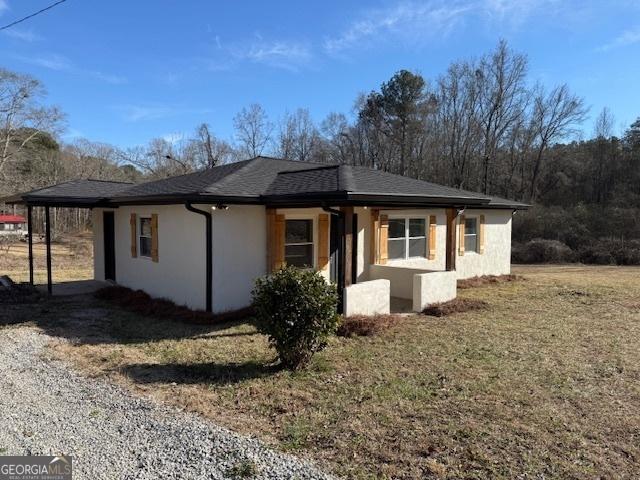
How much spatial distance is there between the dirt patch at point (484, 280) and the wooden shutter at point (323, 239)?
494 cm

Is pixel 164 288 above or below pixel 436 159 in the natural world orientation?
below

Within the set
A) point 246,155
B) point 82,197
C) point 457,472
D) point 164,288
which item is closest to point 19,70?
point 246,155

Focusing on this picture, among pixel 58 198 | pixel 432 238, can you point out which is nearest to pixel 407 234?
pixel 432 238

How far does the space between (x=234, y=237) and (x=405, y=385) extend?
16.3ft

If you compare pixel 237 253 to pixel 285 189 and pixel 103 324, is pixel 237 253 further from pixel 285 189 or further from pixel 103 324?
pixel 103 324

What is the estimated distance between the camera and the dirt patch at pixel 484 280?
518 inches

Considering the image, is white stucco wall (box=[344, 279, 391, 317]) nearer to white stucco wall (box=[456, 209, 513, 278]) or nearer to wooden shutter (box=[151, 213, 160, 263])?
wooden shutter (box=[151, 213, 160, 263])

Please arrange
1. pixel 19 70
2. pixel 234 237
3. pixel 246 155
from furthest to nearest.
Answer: pixel 246 155 < pixel 19 70 < pixel 234 237

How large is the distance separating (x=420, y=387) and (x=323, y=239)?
5258mm

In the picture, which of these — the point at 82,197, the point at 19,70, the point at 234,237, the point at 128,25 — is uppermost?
the point at 19,70

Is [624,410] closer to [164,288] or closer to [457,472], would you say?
[457,472]

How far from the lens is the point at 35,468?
338 cm

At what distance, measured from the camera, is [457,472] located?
11.1ft

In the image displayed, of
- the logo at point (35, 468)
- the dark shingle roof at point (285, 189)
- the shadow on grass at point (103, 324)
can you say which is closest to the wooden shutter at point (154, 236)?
the dark shingle roof at point (285, 189)
